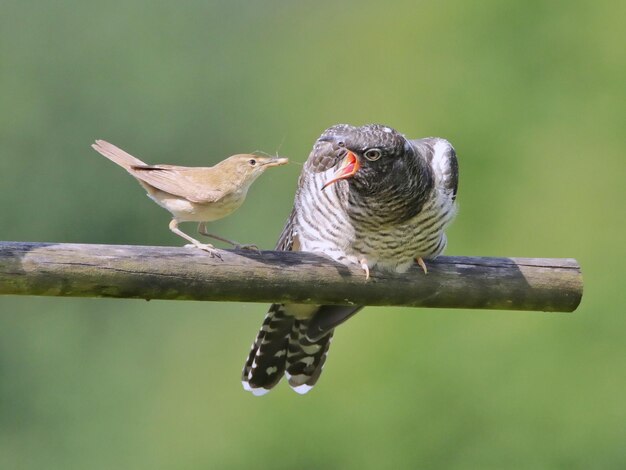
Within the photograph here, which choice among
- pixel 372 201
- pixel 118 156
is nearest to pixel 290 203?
pixel 372 201

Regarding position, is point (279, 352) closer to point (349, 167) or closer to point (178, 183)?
point (349, 167)

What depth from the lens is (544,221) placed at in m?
11.1

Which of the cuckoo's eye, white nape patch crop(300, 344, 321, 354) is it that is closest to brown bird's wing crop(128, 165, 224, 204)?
the cuckoo's eye

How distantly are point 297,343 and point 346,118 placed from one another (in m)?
9.55

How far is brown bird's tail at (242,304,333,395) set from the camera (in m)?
5.77

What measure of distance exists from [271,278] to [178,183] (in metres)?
0.59

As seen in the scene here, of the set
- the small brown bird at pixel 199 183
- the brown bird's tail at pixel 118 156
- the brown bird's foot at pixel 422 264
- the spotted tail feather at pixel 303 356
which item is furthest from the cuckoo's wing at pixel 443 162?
the brown bird's tail at pixel 118 156

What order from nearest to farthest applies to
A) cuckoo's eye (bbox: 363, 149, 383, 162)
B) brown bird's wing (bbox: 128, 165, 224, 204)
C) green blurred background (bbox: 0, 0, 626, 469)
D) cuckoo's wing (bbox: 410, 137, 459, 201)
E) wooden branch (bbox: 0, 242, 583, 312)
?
1. wooden branch (bbox: 0, 242, 583, 312)
2. brown bird's wing (bbox: 128, 165, 224, 204)
3. cuckoo's eye (bbox: 363, 149, 383, 162)
4. cuckoo's wing (bbox: 410, 137, 459, 201)
5. green blurred background (bbox: 0, 0, 626, 469)

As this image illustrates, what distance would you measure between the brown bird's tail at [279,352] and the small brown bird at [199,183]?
1041 mm

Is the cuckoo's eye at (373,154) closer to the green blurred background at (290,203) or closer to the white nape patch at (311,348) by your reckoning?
the white nape patch at (311,348)

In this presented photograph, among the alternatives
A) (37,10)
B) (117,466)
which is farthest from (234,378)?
(37,10)

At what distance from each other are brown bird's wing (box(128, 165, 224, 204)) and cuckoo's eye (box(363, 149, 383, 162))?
1.84 feet

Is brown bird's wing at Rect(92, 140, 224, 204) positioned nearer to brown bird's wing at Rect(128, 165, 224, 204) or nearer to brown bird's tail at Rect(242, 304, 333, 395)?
brown bird's wing at Rect(128, 165, 224, 204)

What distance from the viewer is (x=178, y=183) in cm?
475
